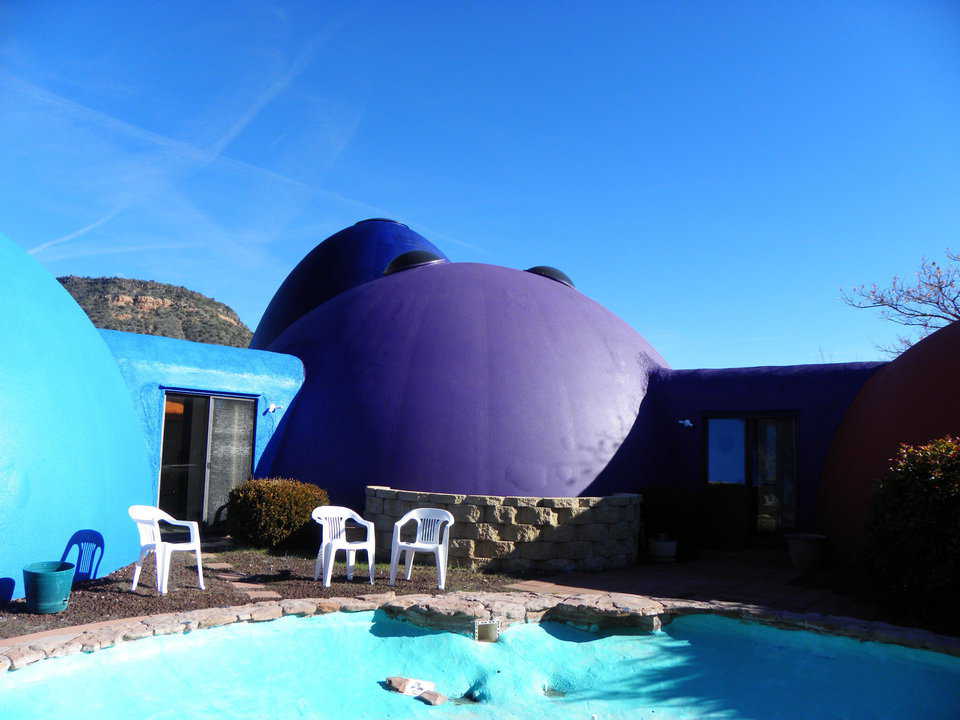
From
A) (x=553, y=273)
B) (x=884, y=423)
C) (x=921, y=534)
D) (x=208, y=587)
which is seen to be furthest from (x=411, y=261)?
(x=921, y=534)

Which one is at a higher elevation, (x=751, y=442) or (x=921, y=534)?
(x=751, y=442)

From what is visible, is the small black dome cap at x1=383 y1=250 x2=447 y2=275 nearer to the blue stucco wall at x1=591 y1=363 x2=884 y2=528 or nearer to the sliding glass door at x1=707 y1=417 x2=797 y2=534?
the blue stucco wall at x1=591 y1=363 x2=884 y2=528

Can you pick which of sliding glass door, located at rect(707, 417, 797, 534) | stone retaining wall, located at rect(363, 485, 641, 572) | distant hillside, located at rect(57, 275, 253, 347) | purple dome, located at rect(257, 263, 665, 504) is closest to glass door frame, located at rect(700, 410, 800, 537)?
sliding glass door, located at rect(707, 417, 797, 534)

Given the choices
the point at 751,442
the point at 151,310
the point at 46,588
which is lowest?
the point at 46,588

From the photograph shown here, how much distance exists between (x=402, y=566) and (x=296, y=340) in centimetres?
469

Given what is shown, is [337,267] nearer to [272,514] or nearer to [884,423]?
[272,514]

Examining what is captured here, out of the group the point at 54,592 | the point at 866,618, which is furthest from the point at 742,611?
the point at 54,592

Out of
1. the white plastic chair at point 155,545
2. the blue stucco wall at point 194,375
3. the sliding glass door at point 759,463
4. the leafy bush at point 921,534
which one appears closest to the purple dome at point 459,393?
the blue stucco wall at point 194,375

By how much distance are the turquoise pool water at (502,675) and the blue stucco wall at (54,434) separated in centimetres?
162

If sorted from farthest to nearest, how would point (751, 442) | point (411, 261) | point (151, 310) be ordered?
point (151, 310)
point (411, 261)
point (751, 442)

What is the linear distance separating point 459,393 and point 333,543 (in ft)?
9.43

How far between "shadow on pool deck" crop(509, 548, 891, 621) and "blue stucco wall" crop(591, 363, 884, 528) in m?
1.42

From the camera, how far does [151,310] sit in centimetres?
3216

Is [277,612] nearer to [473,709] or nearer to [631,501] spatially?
[473,709]
